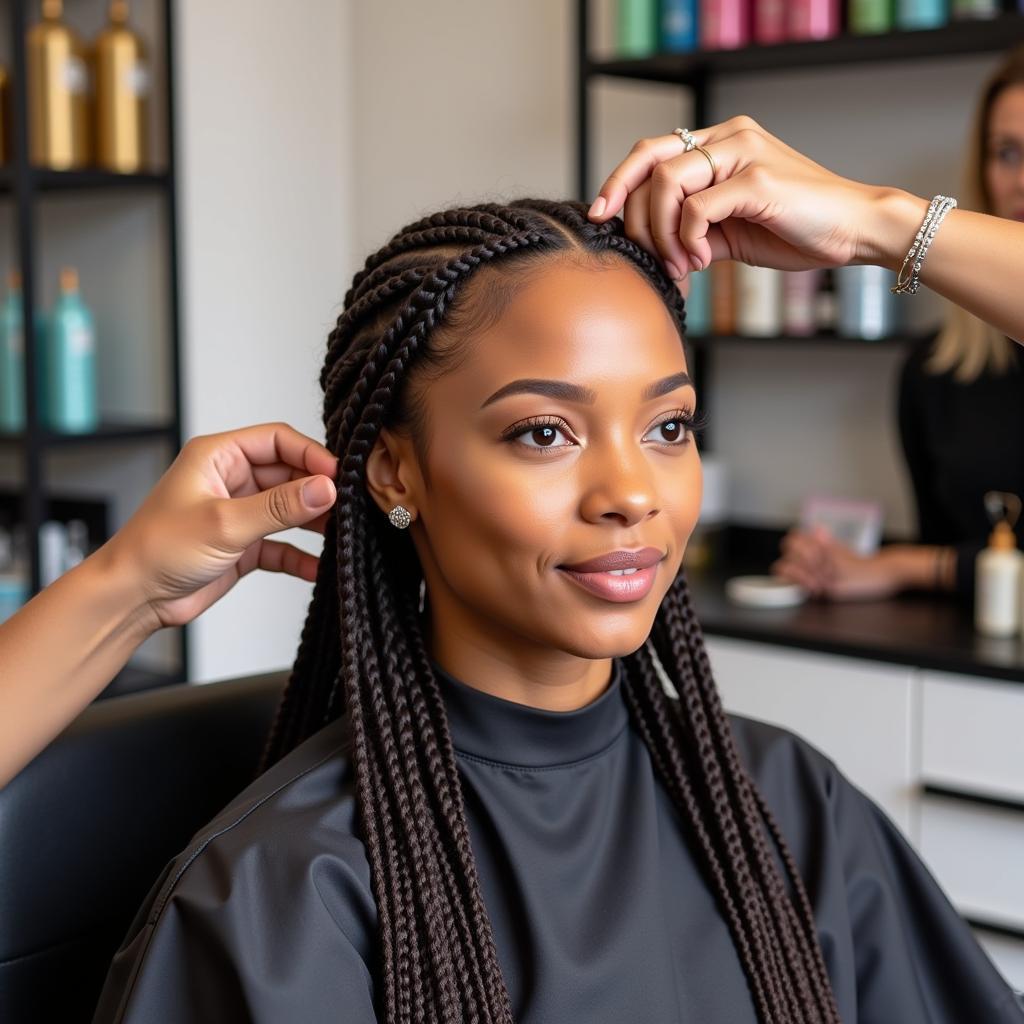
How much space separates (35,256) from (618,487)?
1978 mm

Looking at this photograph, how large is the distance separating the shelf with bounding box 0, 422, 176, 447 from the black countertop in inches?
42.6

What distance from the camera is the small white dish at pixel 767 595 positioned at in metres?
2.49

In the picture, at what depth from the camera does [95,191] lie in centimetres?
292

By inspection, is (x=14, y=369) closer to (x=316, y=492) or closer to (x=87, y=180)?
(x=87, y=180)

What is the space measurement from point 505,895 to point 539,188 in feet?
7.12

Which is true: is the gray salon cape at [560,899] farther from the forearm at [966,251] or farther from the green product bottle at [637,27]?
the green product bottle at [637,27]

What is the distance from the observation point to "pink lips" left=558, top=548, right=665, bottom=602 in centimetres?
104

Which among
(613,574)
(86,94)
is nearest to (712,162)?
(613,574)

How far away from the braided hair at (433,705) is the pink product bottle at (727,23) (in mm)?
1487

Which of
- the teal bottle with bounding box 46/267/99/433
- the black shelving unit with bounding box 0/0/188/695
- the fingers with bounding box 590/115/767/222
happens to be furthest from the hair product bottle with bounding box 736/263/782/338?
the fingers with bounding box 590/115/767/222

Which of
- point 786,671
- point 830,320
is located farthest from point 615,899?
point 830,320

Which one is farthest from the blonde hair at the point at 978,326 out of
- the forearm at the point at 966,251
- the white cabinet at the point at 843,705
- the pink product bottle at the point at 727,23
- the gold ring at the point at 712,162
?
the gold ring at the point at 712,162

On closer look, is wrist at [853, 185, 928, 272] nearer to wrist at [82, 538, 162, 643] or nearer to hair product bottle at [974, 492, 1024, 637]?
wrist at [82, 538, 162, 643]

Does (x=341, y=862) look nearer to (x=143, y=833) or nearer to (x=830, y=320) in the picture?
(x=143, y=833)
